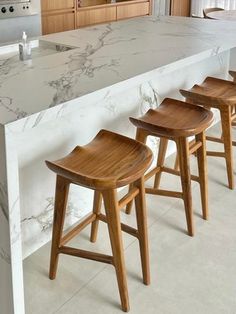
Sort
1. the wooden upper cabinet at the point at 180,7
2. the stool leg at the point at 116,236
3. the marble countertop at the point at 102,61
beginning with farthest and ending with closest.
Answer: the wooden upper cabinet at the point at 180,7
the stool leg at the point at 116,236
the marble countertop at the point at 102,61

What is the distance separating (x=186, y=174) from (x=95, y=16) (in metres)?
3.20

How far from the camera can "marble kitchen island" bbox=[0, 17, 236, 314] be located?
5.23 ft

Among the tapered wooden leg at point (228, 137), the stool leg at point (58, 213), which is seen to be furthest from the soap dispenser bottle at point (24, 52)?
the tapered wooden leg at point (228, 137)

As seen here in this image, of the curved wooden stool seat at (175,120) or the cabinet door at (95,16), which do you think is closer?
the curved wooden stool seat at (175,120)

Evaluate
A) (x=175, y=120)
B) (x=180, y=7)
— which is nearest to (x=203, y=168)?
(x=175, y=120)

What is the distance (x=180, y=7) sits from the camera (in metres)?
6.82

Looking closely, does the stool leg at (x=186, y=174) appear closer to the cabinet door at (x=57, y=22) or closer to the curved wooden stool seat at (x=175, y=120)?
the curved wooden stool seat at (x=175, y=120)

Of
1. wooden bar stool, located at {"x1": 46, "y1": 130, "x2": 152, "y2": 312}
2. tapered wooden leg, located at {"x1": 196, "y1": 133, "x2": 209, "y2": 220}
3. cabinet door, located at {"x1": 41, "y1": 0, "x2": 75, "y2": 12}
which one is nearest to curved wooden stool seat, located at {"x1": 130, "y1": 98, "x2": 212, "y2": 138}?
tapered wooden leg, located at {"x1": 196, "y1": 133, "x2": 209, "y2": 220}

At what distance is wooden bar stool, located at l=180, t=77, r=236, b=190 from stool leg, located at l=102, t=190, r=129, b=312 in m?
1.20

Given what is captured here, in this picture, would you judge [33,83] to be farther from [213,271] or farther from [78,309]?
[213,271]

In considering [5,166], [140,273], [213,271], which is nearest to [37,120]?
[5,166]

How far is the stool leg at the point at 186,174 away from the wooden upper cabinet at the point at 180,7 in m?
Result: 4.79

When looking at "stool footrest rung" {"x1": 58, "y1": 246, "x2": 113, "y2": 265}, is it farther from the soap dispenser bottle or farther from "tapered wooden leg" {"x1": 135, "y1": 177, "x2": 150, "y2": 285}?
the soap dispenser bottle

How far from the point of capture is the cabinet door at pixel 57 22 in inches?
176
